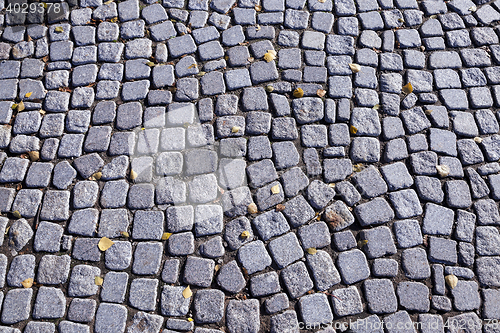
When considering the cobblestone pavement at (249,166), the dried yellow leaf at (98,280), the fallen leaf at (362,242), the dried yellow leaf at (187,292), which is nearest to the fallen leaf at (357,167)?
the cobblestone pavement at (249,166)

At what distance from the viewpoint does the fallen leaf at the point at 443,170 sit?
10.6ft

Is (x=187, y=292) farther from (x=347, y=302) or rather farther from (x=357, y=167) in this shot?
(x=357, y=167)

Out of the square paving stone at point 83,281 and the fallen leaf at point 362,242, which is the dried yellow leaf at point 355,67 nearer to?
the fallen leaf at point 362,242

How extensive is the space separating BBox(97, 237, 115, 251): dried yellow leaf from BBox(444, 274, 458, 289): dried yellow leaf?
8.02 feet

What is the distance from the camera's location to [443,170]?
3238 millimetres

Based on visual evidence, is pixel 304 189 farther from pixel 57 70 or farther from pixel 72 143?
pixel 57 70

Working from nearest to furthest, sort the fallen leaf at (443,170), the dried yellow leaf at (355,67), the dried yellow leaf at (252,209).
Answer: the dried yellow leaf at (252,209) → the fallen leaf at (443,170) → the dried yellow leaf at (355,67)

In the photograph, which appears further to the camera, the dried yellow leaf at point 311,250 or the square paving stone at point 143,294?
the dried yellow leaf at point 311,250

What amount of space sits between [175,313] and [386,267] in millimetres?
1526

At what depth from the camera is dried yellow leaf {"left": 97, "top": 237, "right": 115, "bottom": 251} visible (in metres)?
2.92

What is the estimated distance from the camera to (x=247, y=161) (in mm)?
3273

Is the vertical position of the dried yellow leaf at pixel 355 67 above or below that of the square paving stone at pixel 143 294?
above

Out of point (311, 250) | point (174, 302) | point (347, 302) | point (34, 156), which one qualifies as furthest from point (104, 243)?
point (347, 302)

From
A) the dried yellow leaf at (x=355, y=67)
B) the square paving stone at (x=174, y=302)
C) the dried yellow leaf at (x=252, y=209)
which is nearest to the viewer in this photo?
the square paving stone at (x=174, y=302)
